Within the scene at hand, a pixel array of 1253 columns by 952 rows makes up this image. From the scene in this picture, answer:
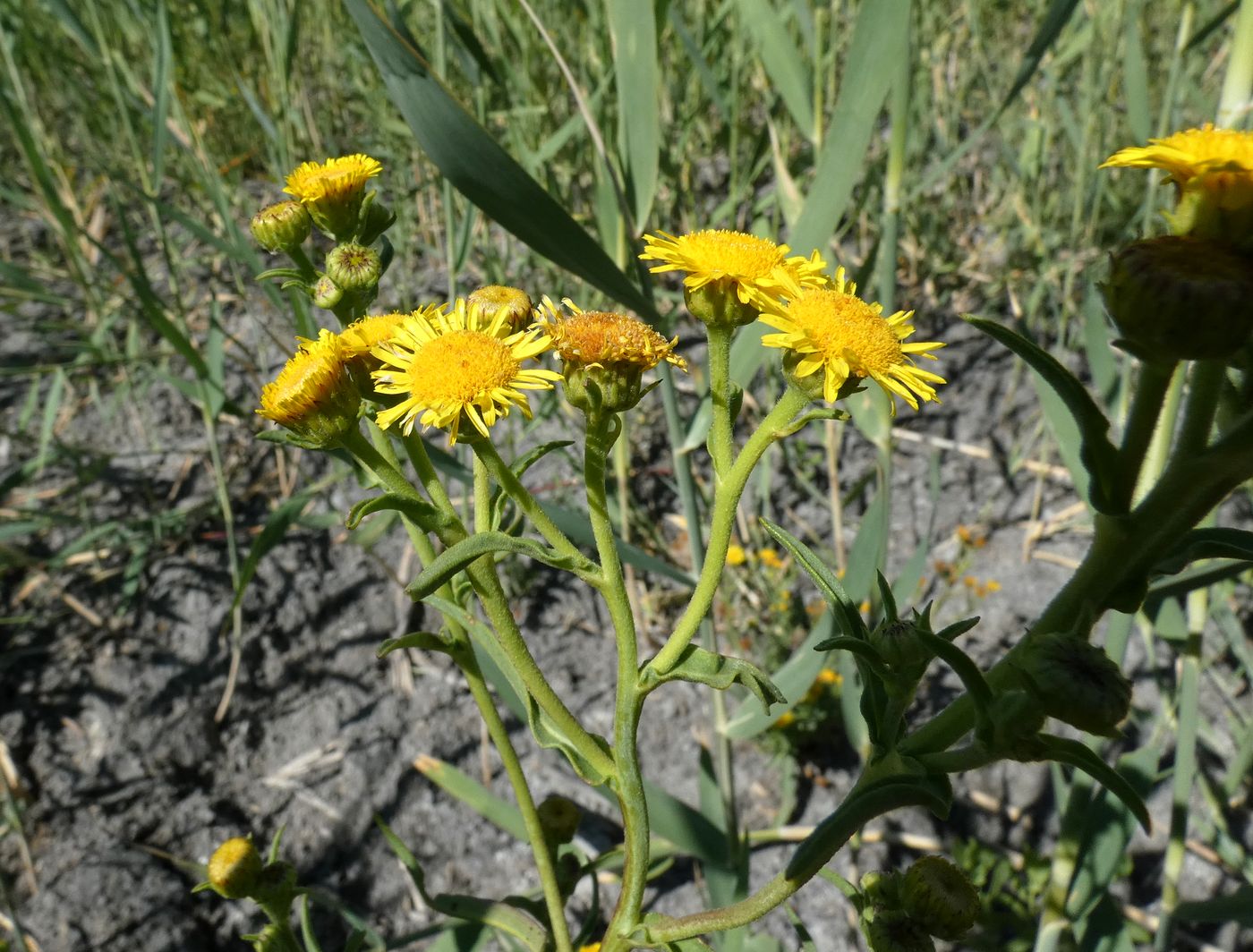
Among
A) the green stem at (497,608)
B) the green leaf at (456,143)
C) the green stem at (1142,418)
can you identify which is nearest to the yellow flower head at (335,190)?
the green leaf at (456,143)

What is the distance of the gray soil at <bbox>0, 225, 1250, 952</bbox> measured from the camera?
2.08m

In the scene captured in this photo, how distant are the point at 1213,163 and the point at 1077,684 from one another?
1.45 ft

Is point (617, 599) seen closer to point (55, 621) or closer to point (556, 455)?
point (556, 455)

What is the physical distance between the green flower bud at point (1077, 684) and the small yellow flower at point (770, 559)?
6.12 ft

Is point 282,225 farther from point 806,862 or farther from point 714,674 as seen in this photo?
point 806,862

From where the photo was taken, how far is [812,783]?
2.28 meters

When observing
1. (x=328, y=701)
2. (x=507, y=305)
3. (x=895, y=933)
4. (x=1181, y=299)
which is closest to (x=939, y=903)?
(x=895, y=933)

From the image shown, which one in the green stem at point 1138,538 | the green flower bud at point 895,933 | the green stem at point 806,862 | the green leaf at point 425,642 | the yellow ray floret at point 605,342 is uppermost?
the yellow ray floret at point 605,342

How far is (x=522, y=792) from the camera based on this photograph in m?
1.10

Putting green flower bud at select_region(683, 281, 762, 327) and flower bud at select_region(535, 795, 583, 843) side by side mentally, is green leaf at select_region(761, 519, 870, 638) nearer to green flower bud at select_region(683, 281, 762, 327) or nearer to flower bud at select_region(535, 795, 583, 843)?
green flower bud at select_region(683, 281, 762, 327)

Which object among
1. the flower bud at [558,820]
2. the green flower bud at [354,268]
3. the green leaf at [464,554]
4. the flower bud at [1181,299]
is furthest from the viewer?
the flower bud at [558,820]

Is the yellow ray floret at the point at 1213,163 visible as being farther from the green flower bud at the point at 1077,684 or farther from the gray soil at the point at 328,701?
the gray soil at the point at 328,701

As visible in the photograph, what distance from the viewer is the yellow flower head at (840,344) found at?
0.88 metres

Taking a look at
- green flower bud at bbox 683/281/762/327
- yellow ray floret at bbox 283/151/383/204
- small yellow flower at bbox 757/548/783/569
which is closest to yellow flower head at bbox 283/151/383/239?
yellow ray floret at bbox 283/151/383/204
